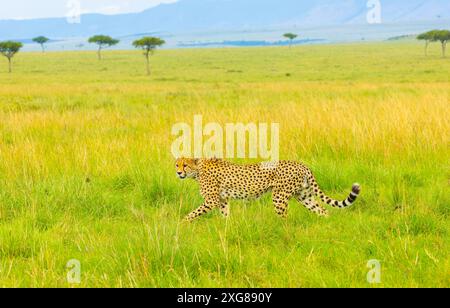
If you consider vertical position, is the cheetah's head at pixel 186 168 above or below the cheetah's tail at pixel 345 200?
above

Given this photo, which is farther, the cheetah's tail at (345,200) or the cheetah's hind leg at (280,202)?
the cheetah's hind leg at (280,202)

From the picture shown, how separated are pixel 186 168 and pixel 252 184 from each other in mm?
679

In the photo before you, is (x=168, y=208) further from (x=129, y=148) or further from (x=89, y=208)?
(x=129, y=148)

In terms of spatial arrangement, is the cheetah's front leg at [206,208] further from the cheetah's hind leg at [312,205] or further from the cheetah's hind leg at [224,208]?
the cheetah's hind leg at [312,205]

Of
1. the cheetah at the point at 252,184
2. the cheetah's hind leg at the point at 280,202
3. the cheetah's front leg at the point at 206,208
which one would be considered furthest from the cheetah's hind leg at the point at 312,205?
the cheetah's front leg at the point at 206,208

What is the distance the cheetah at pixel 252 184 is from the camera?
4.92 m

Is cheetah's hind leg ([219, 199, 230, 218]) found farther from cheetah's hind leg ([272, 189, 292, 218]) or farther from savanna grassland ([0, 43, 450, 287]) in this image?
cheetah's hind leg ([272, 189, 292, 218])

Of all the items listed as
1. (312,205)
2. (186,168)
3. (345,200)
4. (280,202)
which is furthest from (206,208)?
(345,200)

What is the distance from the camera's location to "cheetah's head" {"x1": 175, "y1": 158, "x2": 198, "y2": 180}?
5.12 m

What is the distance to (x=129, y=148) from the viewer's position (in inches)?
334

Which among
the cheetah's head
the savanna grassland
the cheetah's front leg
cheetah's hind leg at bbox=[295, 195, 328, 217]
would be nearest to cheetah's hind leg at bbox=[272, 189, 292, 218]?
the savanna grassland

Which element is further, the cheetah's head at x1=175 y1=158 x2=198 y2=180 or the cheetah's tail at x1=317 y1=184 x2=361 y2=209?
the cheetah's head at x1=175 y1=158 x2=198 y2=180
